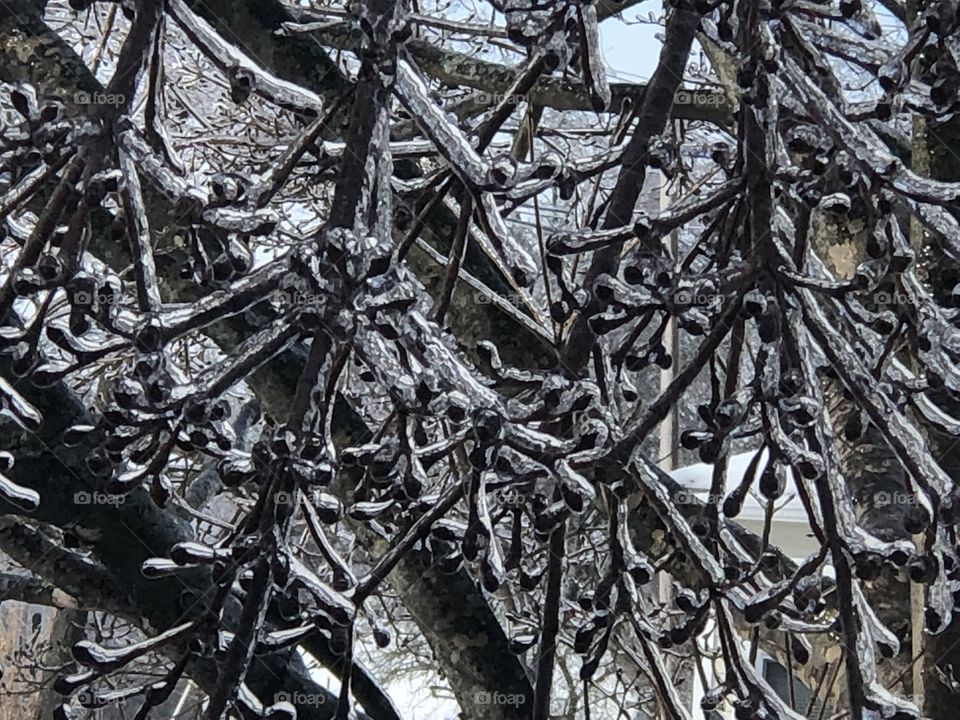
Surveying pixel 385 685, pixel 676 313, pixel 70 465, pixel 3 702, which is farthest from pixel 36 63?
pixel 3 702

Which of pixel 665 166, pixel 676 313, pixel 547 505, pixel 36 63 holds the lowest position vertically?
pixel 547 505

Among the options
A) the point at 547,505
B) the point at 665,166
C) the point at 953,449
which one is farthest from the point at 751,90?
the point at 953,449

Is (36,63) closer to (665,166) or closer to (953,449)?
(665,166)

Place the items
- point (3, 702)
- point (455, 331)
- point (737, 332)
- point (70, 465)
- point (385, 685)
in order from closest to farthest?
1. point (737, 332)
2. point (70, 465)
3. point (455, 331)
4. point (385, 685)
5. point (3, 702)

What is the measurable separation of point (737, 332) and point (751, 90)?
7.9 inches

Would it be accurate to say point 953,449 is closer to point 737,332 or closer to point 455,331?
point 737,332

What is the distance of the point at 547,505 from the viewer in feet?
3.07

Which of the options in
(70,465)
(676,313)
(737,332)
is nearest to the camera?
(676,313)

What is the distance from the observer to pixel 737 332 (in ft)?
3.57

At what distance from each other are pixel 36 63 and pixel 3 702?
3520 millimetres

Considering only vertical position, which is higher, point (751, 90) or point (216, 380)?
point (751, 90)

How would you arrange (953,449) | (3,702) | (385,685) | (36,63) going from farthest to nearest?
(3,702) → (385,685) → (36,63) → (953,449)

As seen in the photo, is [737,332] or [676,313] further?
[737,332]

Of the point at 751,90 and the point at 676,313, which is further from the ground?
the point at 751,90
